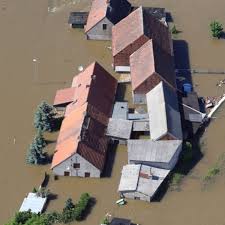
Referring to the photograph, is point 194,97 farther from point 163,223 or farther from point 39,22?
point 39,22

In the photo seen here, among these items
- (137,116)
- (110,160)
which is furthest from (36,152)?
(137,116)

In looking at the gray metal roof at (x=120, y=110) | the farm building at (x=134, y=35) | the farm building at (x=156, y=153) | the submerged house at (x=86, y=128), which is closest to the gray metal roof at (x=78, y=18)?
the farm building at (x=134, y=35)

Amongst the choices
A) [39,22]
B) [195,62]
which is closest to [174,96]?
[195,62]

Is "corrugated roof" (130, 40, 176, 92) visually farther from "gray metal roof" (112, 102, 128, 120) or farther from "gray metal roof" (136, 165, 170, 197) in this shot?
"gray metal roof" (136, 165, 170, 197)

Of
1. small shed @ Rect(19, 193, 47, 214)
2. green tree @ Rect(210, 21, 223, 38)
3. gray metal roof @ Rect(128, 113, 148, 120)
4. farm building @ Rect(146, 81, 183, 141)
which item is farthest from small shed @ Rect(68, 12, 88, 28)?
small shed @ Rect(19, 193, 47, 214)

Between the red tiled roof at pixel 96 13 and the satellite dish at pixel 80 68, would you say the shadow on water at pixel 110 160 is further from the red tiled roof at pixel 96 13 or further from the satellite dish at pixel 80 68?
the red tiled roof at pixel 96 13

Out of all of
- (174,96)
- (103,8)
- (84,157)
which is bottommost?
(84,157)
